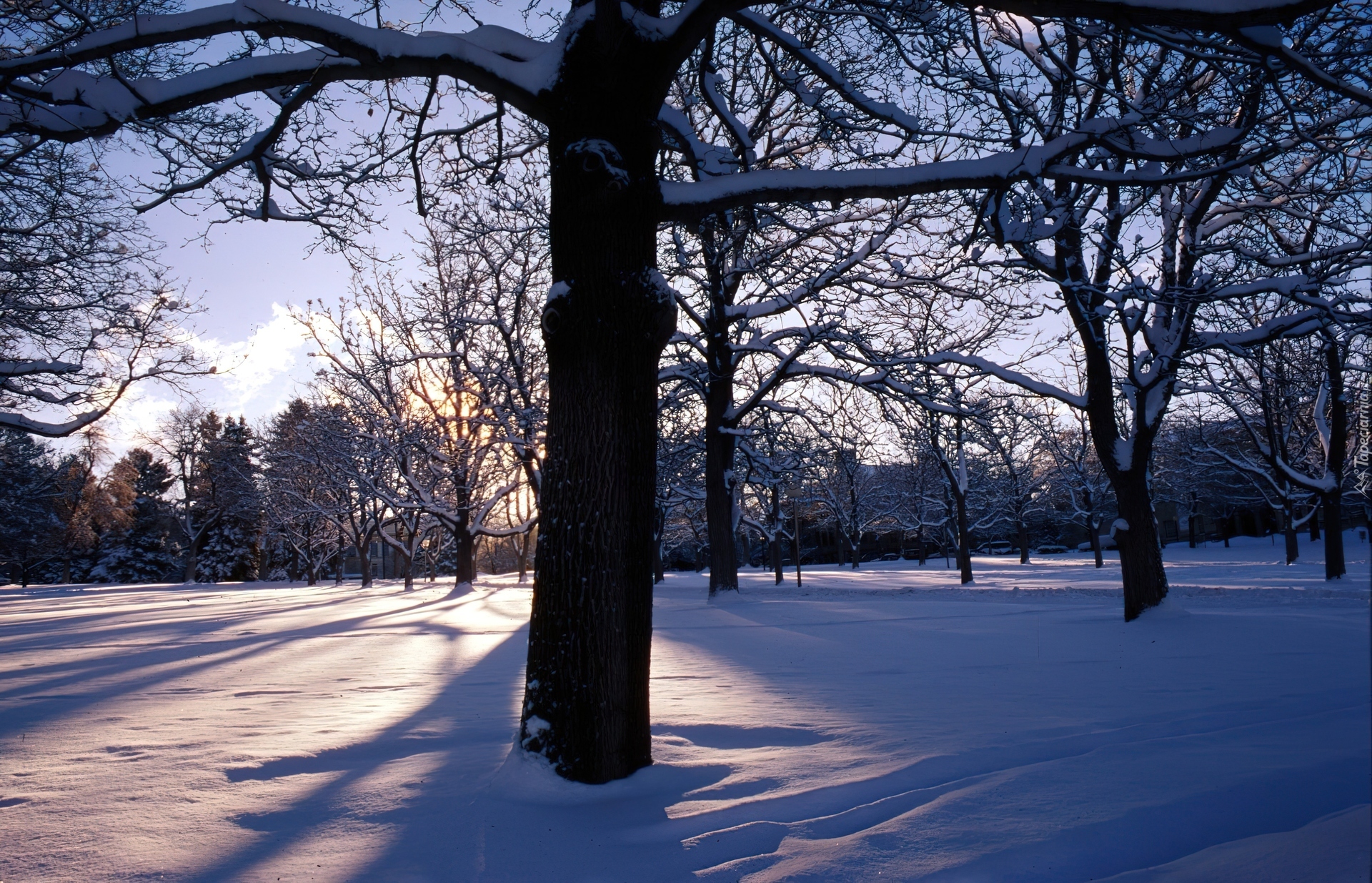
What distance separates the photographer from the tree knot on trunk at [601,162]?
3.52 meters

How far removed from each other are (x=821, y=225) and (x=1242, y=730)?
749 centimetres

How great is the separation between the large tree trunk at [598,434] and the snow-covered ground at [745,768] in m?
0.31

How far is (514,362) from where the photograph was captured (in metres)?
16.6

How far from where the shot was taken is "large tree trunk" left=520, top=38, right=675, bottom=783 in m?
3.34

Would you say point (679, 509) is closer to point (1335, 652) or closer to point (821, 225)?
point (821, 225)

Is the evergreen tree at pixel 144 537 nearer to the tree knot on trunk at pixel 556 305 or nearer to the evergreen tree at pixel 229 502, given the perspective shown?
the evergreen tree at pixel 229 502

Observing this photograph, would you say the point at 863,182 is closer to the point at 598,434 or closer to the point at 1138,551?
the point at 598,434

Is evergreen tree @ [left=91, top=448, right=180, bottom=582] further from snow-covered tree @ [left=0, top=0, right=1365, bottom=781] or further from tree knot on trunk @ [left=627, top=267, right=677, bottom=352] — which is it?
tree knot on trunk @ [left=627, top=267, right=677, bottom=352]

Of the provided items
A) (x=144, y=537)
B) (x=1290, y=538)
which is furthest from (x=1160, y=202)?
(x=144, y=537)

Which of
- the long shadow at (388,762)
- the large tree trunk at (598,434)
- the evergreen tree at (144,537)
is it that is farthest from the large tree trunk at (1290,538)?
the evergreen tree at (144,537)

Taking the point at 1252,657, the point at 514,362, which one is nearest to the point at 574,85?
the point at 1252,657

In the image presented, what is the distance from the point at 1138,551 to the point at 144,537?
5782 cm

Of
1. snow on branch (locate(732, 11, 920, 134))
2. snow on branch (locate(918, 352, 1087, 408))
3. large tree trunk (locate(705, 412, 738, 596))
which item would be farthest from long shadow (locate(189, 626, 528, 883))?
large tree trunk (locate(705, 412, 738, 596))

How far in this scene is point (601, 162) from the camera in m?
3.51
